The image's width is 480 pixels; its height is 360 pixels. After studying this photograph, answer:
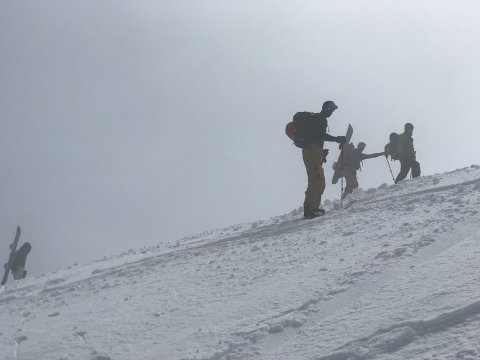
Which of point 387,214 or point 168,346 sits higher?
point 387,214

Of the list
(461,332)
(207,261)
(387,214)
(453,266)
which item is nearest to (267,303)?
(453,266)

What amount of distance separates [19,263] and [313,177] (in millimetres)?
9903

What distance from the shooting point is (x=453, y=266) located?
571cm

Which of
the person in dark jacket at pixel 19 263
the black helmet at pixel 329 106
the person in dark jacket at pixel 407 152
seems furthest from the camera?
the person in dark jacket at pixel 19 263

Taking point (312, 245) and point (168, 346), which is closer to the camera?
point (168, 346)

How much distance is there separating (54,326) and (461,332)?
4199mm

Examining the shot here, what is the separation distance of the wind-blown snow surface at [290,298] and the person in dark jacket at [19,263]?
7901 millimetres

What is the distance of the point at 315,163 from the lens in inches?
451

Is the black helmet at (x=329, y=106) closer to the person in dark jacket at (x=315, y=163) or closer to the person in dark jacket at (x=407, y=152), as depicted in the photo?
the person in dark jacket at (x=315, y=163)

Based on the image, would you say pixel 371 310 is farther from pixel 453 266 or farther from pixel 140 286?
pixel 140 286

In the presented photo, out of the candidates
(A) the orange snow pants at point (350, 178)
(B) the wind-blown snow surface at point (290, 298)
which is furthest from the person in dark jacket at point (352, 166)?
(B) the wind-blown snow surface at point (290, 298)

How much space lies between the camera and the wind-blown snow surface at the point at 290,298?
183 inches

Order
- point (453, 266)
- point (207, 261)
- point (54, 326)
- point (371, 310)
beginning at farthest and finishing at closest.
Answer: point (207, 261) → point (54, 326) → point (453, 266) → point (371, 310)

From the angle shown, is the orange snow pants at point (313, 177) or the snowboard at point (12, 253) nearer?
the orange snow pants at point (313, 177)
